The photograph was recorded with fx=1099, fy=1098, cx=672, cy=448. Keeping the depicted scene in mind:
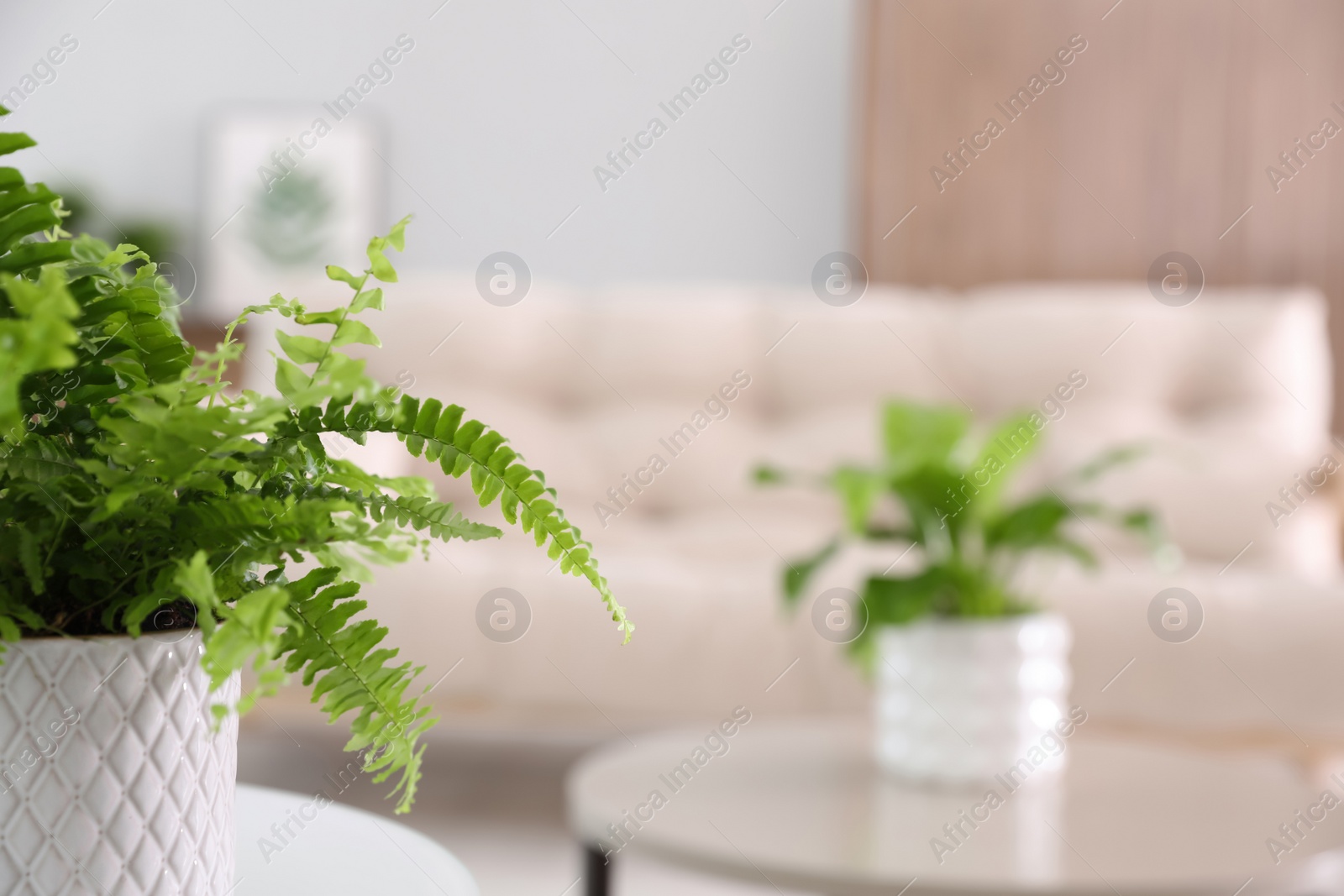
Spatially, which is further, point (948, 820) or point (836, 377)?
point (836, 377)

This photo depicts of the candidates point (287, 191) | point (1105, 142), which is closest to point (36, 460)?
point (1105, 142)

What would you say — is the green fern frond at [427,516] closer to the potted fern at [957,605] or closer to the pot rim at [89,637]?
the pot rim at [89,637]

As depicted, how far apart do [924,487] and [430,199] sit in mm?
2678

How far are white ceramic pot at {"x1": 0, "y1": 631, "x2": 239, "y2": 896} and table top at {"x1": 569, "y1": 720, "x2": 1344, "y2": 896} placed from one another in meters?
Answer: 0.55

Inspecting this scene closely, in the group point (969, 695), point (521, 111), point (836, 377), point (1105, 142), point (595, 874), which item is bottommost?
point (595, 874)

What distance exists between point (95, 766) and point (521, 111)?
3262mm

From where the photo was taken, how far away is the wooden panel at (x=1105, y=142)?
281 cm

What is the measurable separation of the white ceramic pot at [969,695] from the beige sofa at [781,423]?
592 mm

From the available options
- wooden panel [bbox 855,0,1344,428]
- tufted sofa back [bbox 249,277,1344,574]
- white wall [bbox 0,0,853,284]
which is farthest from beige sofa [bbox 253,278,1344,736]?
white wall [bbox 0,0,853,284]

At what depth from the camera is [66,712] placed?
0.37 metres

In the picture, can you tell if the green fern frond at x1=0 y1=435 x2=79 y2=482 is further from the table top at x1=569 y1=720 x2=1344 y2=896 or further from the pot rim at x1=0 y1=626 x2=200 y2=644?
the table top at x1=569 y1=720 x2=1344 y2=896

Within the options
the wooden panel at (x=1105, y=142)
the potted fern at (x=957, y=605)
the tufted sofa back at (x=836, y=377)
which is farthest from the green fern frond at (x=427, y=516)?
the wooden panel at (x=1105, y=142)

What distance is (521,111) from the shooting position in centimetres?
341

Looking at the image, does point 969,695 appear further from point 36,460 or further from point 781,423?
point 781,423
